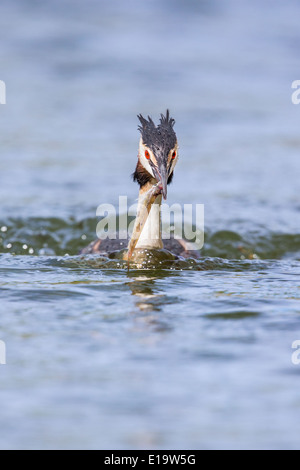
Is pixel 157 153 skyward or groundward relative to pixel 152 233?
skyward

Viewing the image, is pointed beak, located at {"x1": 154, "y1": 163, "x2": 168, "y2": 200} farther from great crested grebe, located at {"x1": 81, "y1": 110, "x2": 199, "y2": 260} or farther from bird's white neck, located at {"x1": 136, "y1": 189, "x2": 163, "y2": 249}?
bird's white neck, located at {"x1": 136, "y1": 189, "x2": 163, "y2": 249}

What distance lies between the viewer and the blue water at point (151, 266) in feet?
16.6

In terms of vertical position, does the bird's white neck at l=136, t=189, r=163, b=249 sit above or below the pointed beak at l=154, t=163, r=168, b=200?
below

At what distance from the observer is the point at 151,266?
9117mm

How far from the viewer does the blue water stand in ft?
16.6

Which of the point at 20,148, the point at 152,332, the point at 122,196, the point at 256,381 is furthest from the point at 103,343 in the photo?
the point at 20,148

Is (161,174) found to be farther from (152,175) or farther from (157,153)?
(152,175)

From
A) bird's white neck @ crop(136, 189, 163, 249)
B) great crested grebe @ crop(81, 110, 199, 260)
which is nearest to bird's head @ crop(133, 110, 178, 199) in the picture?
great crested grebe @ crop(81, 110, 199, 260)

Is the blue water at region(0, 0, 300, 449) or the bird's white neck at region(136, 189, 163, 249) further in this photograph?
the bird's white neck at region(136, 189, 163, 249)

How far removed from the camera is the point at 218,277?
28.9 feet

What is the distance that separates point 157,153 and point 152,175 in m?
0.35

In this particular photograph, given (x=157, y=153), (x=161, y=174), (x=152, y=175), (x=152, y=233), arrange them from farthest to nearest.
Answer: (x=152, y=233) → (x=152, y=175) → (x=157, y=153) → (x=161, y=174)

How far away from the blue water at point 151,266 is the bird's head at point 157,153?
1.08 meters

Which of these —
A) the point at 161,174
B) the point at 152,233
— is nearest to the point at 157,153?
the point at 161,174
